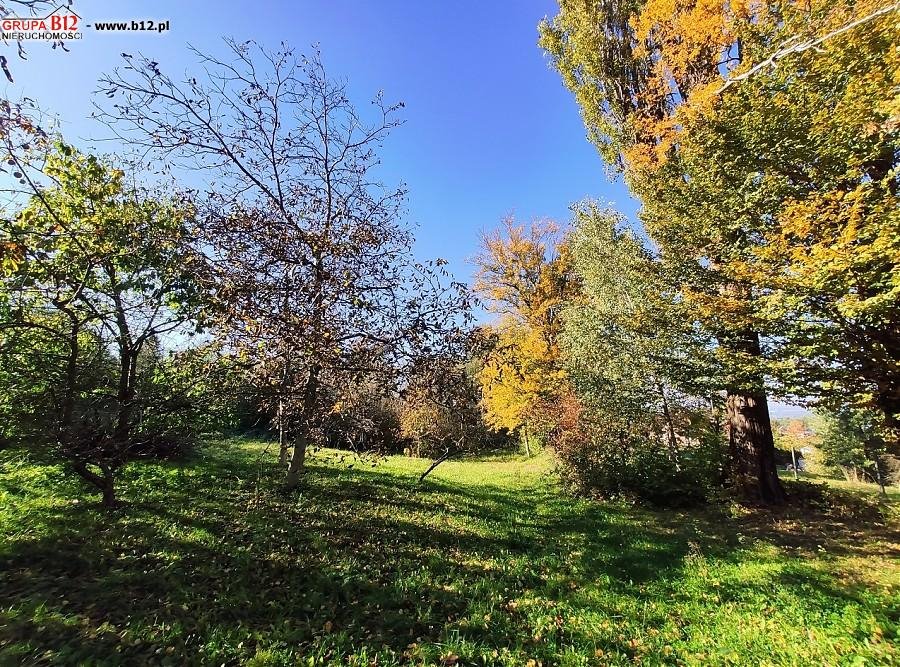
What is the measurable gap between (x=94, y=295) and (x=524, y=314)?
1643cm

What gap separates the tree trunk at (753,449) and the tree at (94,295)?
40.3 ft

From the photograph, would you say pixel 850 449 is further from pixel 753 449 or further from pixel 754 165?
pixel 754 165

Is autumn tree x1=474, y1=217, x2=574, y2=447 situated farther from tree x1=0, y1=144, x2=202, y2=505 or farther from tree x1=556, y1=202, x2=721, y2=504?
tree x1=0, y1=144, x2=202, y2=505

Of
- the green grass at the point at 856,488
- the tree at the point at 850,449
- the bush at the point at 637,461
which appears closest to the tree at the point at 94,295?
the bush at the point at 637,461

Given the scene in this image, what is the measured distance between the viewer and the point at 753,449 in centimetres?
970

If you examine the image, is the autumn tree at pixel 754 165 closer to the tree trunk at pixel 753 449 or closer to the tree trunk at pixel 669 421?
the tree trunk at pixel 753 449

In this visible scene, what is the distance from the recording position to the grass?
359cm

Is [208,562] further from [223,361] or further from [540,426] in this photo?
[540,426]

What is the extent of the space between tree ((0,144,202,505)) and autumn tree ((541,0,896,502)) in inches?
291

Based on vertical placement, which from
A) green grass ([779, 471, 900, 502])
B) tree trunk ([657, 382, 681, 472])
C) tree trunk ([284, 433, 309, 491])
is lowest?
green grass ([779, 471, 900, 502])

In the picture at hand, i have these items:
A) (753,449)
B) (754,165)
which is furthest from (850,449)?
(754,165)

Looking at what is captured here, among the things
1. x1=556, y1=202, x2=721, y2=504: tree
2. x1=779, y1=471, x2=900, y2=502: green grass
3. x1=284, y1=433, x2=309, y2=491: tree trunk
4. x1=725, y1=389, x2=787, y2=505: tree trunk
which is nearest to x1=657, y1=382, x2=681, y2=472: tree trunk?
x1=556, y1=202, x2=721, y2=504: tree

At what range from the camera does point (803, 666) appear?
347 centimetres

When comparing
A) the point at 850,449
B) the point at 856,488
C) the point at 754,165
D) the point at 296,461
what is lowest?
the point at 856,488
